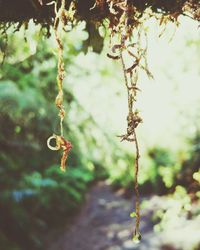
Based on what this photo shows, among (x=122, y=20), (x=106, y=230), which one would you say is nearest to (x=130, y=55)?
(x=122, y=20)

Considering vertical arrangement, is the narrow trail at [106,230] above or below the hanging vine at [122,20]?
above

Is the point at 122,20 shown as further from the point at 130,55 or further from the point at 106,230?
the point at 106,230

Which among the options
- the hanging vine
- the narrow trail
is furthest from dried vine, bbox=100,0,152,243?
the narrow trail

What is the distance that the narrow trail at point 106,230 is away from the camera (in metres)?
7.05

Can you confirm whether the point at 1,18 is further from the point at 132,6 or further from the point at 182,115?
the point at 182,115

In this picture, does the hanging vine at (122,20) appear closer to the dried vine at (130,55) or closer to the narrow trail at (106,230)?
the dried vine at (130,55)

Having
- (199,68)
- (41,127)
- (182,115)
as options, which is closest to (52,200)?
(41,127)

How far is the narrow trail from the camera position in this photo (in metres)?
7.05

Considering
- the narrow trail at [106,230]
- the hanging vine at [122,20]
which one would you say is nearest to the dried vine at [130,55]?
the hanging vine at [122,20]

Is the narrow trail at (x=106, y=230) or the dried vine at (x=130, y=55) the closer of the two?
the dried vine at (x=130, y=55)

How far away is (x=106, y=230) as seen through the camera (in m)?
8.16

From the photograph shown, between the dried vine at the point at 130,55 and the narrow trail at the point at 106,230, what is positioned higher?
the narrow trail at the point at 106,230

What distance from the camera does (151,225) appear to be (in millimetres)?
7512

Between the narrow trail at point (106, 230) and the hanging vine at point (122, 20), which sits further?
the narrow trail at point (106, 230)
